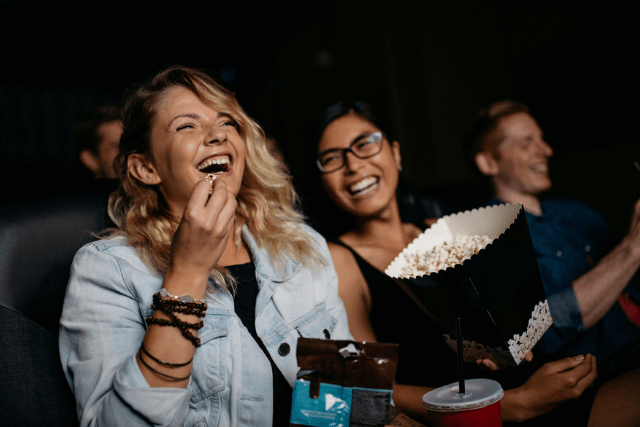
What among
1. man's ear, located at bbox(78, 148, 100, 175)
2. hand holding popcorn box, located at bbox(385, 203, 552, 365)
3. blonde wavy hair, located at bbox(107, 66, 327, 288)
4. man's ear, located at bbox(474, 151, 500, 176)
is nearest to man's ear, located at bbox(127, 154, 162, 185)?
blonde wavy hair, located at bbox(107, 66, 327, 288)

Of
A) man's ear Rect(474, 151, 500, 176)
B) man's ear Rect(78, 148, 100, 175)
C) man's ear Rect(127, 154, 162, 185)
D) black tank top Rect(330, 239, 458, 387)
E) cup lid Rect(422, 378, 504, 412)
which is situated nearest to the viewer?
cup lid Rect(422, 378, 504, 412)

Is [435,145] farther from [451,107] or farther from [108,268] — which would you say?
[108,268]

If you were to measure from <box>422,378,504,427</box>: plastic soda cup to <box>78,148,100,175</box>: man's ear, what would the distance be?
57.7 inches

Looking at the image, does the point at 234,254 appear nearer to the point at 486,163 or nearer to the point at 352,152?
the point at 352,152

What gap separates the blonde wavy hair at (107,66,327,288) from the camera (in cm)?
117

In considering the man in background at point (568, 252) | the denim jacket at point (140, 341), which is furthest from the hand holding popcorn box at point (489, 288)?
the denim jacket at point (140, 341)

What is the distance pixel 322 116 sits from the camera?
170 cm

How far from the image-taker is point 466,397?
83 centimetres

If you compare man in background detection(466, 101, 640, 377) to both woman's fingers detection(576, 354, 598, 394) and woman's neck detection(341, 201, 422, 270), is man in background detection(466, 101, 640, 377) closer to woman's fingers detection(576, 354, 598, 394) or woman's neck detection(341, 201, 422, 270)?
woman's fingers detection(576, 354, 598, 394)

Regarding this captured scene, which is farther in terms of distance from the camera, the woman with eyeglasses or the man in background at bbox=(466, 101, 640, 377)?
the man in background at bbox=(466, 101, 640, 377)

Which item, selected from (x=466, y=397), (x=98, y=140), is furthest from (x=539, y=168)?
(x=98, y=140)

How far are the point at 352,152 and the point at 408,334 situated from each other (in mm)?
655

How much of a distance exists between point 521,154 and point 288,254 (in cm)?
108

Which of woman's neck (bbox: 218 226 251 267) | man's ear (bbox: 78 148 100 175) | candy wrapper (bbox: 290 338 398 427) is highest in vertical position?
man's ear (bbox: 78 148 100 175)
